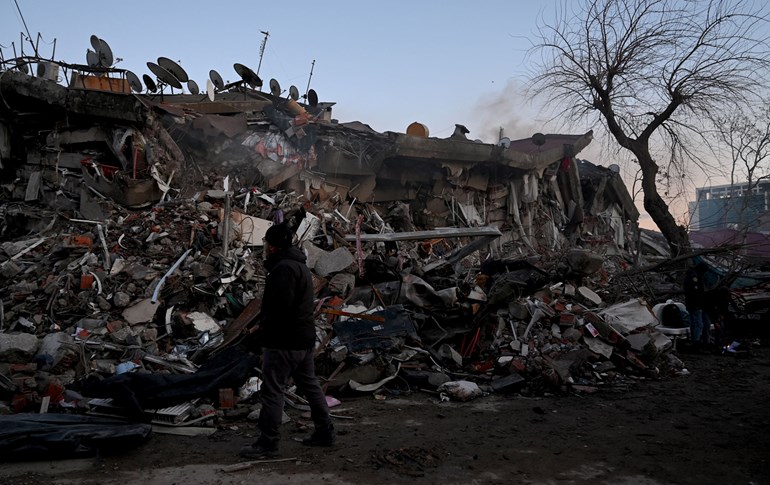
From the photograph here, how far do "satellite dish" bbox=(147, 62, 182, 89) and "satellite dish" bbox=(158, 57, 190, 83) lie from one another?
0.18 meters

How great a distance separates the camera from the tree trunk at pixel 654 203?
43.6ft

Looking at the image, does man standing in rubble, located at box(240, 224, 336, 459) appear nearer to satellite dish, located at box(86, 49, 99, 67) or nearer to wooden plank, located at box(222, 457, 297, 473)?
wooden plank, located at box(222, 457, 297, 473)

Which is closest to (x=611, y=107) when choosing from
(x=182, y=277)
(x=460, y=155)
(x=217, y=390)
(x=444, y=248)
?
(x=460, y=155)

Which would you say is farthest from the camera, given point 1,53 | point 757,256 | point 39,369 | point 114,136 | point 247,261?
point 757,256

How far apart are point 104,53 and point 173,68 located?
140 centimetres

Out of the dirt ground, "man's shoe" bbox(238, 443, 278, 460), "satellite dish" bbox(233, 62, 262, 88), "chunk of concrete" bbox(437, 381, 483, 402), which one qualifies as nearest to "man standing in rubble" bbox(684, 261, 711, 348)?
the dirt ground

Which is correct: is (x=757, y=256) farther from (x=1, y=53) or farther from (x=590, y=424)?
(x=1, y=53)

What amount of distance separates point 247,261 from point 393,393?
3.22 m

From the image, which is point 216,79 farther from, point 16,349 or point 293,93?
point 16,349

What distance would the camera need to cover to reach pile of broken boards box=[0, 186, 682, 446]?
17.9 feet

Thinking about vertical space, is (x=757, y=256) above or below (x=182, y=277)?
above

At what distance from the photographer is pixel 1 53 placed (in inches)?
401

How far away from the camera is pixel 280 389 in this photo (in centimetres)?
390

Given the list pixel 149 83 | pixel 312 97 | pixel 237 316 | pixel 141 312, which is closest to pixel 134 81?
pixel 149 83
